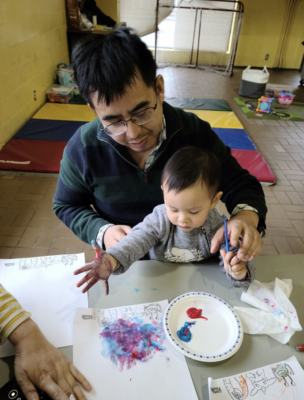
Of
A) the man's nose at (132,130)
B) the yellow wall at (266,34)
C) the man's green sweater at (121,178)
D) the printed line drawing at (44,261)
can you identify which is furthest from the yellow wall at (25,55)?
the yellow wall at (266,34)

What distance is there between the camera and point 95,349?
0.79m

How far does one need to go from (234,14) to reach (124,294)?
24.7 feet

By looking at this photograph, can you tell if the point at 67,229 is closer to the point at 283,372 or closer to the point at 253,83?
the point at 283,372

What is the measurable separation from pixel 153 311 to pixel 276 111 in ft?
15.2

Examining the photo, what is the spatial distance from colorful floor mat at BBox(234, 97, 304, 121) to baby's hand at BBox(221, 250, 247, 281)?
13.1 ft

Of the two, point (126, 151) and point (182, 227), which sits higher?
point (126, 151)

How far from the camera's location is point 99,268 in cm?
84

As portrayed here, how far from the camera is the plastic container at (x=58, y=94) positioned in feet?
14.0

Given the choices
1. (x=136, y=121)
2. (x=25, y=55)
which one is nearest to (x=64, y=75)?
(x=25, y=55)

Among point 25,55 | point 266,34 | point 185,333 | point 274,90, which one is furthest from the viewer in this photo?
point 266,34

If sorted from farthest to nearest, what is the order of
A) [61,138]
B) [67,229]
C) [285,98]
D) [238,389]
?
[285,98], [61,138], [67,229], [238,389]

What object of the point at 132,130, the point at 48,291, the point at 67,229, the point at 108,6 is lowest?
the point at 67,229

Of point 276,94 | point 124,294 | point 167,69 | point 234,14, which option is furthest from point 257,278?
point 234,14

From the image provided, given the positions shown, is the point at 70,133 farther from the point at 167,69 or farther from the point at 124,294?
the point at 167,69
